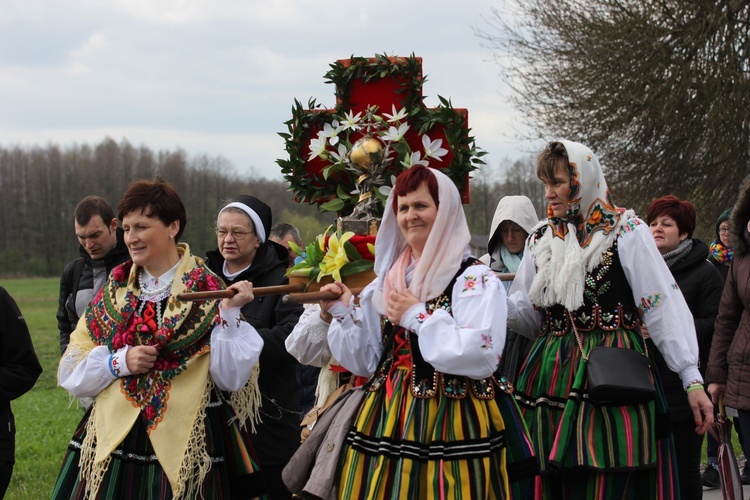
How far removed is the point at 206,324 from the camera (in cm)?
385

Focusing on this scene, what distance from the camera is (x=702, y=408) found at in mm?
3996

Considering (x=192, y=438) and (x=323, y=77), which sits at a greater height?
(x=323, y=77)

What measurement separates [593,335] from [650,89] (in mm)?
11915

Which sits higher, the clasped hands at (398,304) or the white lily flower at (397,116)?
the white lily flower at (397,116)

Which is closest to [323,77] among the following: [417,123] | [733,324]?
[417,123]

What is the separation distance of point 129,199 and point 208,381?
846 millimetres

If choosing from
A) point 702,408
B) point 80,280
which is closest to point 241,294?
point 702,408

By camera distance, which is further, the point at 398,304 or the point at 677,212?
the point at 677,212

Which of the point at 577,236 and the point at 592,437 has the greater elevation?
the point at 577,236

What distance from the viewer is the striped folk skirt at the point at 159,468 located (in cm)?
370

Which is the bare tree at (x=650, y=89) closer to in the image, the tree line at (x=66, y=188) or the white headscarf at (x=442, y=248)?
the white headscarf at (x=442, y=248)

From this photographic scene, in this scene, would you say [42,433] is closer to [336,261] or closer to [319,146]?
[319,146]

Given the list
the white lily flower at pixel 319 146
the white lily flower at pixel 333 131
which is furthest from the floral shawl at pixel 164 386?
the white lily flower at pixel 333 131

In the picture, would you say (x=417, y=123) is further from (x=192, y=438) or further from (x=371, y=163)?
(x=192, y=438)
